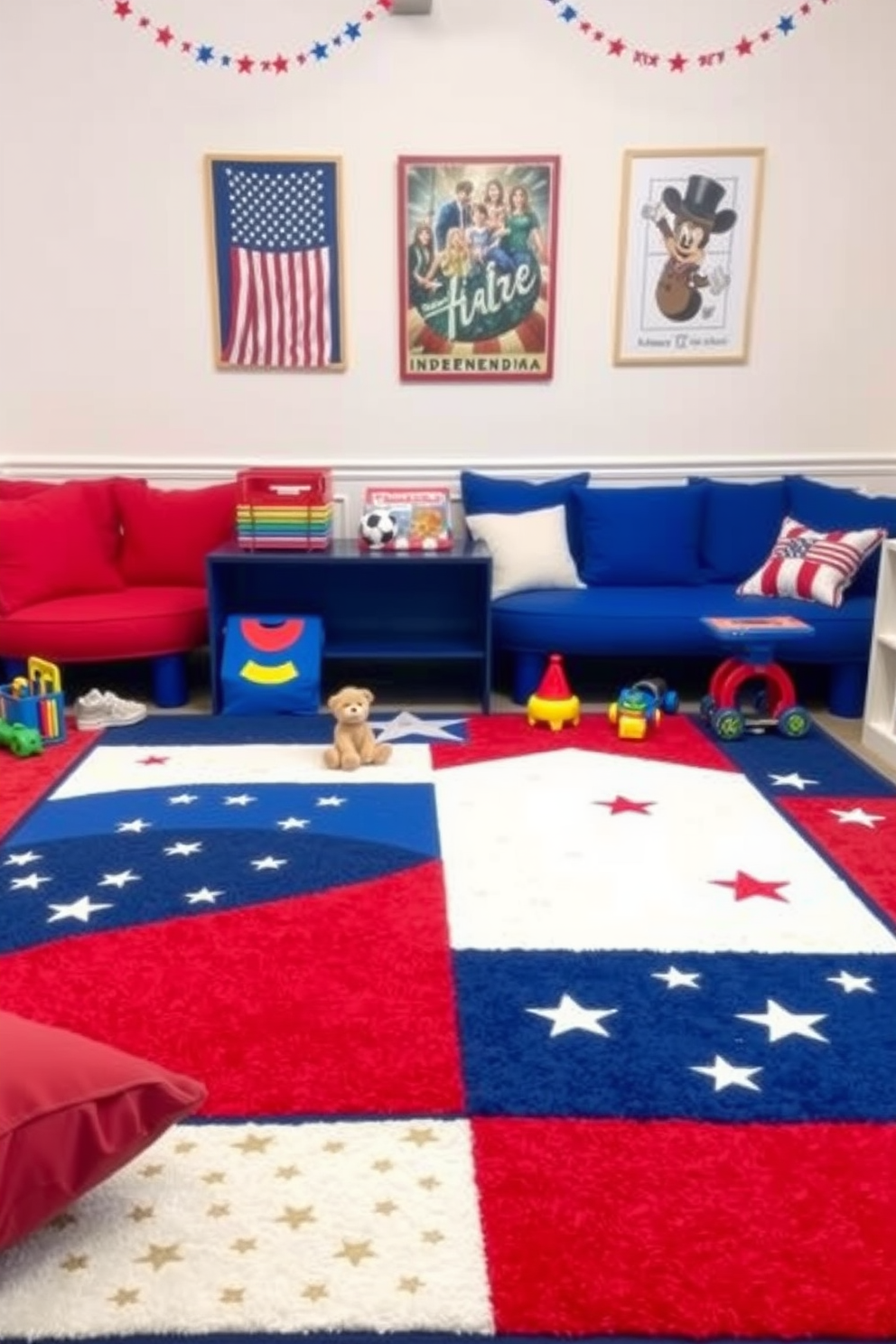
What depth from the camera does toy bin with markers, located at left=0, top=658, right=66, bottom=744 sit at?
11.9 ft

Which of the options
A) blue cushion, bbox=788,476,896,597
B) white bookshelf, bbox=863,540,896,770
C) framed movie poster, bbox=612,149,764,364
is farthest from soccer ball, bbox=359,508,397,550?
white bookshelf, bbox=863,540,896,770

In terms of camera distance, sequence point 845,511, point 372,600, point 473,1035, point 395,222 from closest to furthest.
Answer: point 473,1035
point 845,511
point 395,222
point 372,600

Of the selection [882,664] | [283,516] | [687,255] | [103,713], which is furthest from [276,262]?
[882,664]

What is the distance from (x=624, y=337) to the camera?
4.40 m

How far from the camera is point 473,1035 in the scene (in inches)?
79.2

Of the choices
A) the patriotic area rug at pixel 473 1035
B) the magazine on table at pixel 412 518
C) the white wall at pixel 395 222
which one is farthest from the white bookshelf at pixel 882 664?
the magazine on table at pixel 412 518

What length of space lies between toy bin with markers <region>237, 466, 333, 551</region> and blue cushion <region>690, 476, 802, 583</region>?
5.24ft

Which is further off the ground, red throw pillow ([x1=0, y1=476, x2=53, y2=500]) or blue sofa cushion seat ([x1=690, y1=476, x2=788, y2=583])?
red throw pillow ([x1=0, y1=476, x2=53, y2=500])

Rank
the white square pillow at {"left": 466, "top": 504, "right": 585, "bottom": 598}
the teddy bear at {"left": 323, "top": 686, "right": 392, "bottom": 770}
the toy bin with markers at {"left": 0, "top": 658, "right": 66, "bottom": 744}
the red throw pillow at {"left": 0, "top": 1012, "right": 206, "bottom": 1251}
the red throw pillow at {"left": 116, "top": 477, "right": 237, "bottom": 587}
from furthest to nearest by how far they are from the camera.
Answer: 1. the red throw pillow at {"left": 116, "top": 477, "right": 237, "bottom": 587}
2. the white square pillow at {"left": 466, "top": 504, "right": 585, "bottom": 598}
3. the toy bin with markers at {"left": 0, "top": 658, "right": 66, "bottom": 744}
4. the teddy bear at {"left": 323, "top": 686, "right": 392, "bottom": 770}
5. the red throw pillow at {"left": 0, "top": 1012, "right": 206, "bottom": 1251}

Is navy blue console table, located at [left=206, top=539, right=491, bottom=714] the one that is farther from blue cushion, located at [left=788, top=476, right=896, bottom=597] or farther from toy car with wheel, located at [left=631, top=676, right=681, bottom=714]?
blue cushion, located at [left=788, top=476, right=896, bottom=597]

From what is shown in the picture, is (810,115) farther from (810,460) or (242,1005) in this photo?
(242,1005)

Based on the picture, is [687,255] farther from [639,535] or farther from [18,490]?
[18,490]

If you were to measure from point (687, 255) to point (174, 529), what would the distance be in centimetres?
236

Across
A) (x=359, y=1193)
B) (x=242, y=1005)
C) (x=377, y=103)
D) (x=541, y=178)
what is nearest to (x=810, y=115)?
(x=541, y=178)
